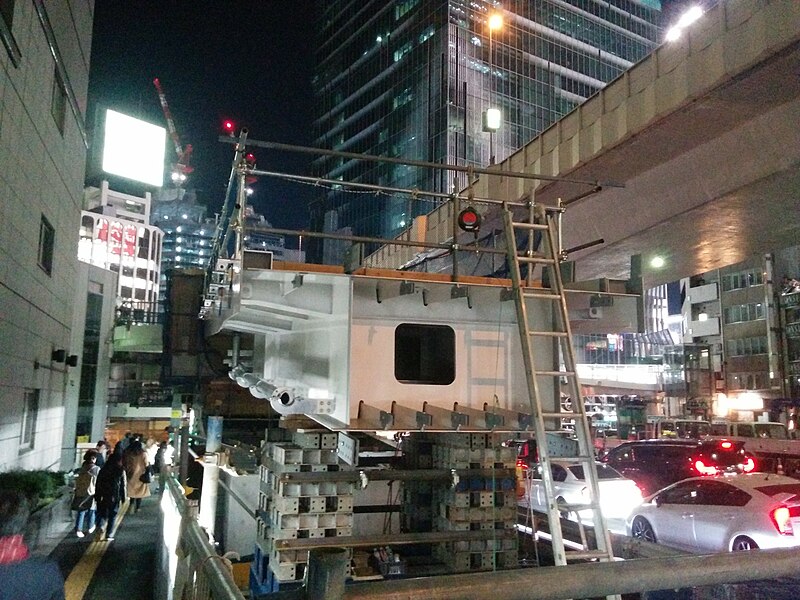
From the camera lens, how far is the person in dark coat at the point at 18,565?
9.66 feet

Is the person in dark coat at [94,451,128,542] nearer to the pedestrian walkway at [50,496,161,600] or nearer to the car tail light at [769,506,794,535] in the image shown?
the pedestrian walkway at [50,496,161,600]

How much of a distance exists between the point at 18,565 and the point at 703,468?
57.9ft

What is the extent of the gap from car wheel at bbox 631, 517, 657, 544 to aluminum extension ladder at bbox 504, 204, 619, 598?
6068 mm

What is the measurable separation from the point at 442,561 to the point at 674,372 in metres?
64.8

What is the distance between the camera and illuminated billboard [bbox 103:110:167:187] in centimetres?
3559

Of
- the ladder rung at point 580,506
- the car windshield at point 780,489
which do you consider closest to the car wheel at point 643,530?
→ the car windshield at point 780,489

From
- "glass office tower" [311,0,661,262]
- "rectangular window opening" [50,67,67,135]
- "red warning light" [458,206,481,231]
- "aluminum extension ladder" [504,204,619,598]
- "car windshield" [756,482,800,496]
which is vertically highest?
"glass office tower" [311,0,661,262]

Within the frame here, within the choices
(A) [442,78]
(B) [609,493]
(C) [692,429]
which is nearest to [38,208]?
(B) [609,493]

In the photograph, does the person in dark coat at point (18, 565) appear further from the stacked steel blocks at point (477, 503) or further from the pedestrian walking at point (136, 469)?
the pedestrian walking at point (136, 469)

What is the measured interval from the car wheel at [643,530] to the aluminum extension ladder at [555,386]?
6068 mm

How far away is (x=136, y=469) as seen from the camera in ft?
42.3

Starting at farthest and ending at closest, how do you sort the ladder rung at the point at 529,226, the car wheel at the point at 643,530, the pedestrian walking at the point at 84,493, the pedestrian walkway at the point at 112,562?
the car wheel at the point at 643,530
the pedestrian walking at the point at 84,493
the pedestrian walkway at the point at 112,562
the ladder rung at the point at 529,226

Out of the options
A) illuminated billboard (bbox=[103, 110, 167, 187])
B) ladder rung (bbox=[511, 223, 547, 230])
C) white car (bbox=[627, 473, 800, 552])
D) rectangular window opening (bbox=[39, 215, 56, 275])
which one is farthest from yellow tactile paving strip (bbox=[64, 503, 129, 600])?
illuminated billboard (bbox=[103, 110, 167, 187])

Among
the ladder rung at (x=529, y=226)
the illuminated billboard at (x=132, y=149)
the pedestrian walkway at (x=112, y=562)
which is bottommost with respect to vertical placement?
the pedestrian walkway at (x=112, y=562)
